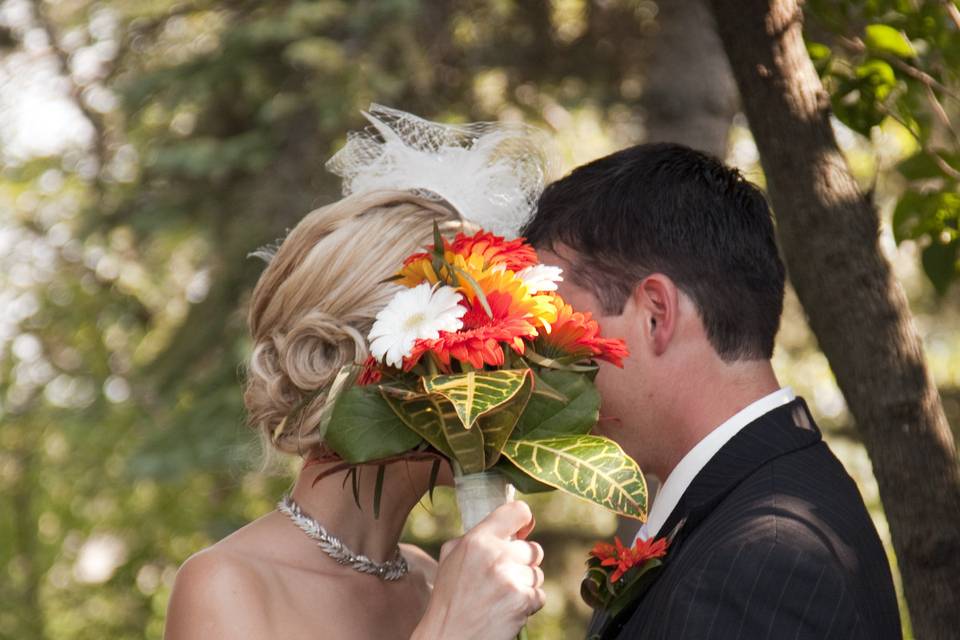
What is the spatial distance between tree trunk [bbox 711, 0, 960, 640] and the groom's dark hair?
0.32 meters

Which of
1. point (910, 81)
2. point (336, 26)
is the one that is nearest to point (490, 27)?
point (336, 26)

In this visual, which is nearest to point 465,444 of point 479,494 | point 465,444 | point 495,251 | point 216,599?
point 465,444

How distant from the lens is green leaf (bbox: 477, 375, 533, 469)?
87.7 inches

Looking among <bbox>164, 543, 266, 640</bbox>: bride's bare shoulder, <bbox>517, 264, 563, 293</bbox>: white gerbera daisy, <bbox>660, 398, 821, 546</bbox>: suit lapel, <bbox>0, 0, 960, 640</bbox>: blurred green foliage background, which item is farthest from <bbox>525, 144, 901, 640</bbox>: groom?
<bbox>0, 0, 960, 640</bbox>: blurred green foliage background

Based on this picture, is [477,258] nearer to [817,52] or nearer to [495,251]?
[495,251]

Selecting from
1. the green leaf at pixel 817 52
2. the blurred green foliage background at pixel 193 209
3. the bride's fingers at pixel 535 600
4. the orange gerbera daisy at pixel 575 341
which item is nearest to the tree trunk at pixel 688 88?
the blurred green foliage background at pixel 193 209

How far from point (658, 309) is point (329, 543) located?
112 cm

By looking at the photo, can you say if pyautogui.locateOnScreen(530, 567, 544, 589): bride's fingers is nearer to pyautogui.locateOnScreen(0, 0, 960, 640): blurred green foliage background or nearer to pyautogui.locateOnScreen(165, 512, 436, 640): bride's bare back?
pyautogui.locateOnScreen(165, 512, 436, 640): bride's bare back

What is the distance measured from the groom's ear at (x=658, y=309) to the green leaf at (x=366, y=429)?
0.66 metres

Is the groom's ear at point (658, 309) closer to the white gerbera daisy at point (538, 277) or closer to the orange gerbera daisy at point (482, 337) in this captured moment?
the white gerbera daisy at point (538, 277)

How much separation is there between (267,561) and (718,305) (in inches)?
52.0

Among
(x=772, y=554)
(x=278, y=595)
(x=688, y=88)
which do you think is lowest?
(x=688, y=88)

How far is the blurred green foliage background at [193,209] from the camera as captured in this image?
823 centimetres

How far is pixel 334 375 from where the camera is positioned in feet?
10.1
